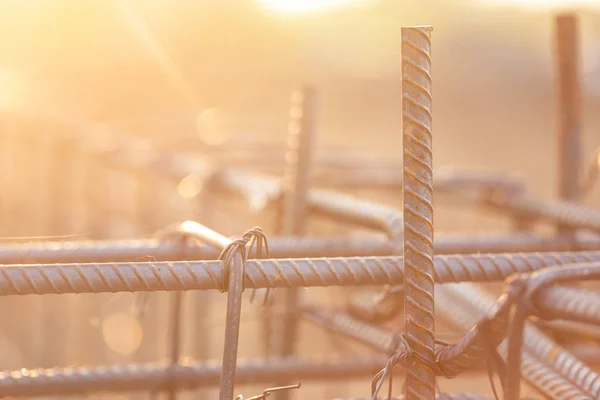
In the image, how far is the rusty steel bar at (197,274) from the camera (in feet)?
5.07

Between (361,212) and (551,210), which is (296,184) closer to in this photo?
(361,212)

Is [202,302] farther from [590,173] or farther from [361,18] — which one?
[361,18]

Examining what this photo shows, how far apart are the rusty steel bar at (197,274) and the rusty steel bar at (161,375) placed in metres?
0.66

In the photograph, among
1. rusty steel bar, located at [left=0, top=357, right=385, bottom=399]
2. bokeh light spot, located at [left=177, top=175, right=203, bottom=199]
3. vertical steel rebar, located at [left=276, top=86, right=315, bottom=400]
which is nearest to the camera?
rusty steel bar, located at [left=0, top=357, right=385, bottom=399]

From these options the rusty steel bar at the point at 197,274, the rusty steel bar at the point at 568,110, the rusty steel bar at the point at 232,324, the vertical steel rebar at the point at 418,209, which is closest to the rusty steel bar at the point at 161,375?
the rusty steel bar at the point at 197,274

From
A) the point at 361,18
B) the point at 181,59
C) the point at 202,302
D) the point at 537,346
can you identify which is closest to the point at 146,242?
the point at 537,346

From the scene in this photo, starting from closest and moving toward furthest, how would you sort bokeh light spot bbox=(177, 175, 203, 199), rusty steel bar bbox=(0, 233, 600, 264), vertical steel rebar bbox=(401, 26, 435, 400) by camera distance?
vertical steel rebar bbox=(401, 26, 435, 400)
rusty steel bar bbox=(0, 233, 600, 264)
bokeh light spot bbox=(177, 175, 203, 199)

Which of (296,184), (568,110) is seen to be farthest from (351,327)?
(568,110)

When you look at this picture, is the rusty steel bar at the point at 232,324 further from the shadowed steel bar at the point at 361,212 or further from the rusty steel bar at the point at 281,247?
the shadowed steel bar at the point at 361,212

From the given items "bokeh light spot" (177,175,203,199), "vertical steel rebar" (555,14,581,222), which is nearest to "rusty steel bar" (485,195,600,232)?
"vertical steel rebar" (555,14,581,222)

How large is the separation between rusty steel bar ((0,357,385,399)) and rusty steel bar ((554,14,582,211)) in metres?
1.36

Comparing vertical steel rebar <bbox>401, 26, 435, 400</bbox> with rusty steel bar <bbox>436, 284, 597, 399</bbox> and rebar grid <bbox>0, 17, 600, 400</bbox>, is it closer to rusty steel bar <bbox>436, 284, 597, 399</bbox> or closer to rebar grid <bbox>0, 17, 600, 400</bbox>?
rebar grid <bbox>0, 17, 600, 400</bbox>

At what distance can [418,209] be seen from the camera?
1.54 m

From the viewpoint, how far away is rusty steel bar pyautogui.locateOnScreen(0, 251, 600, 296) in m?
1.54
